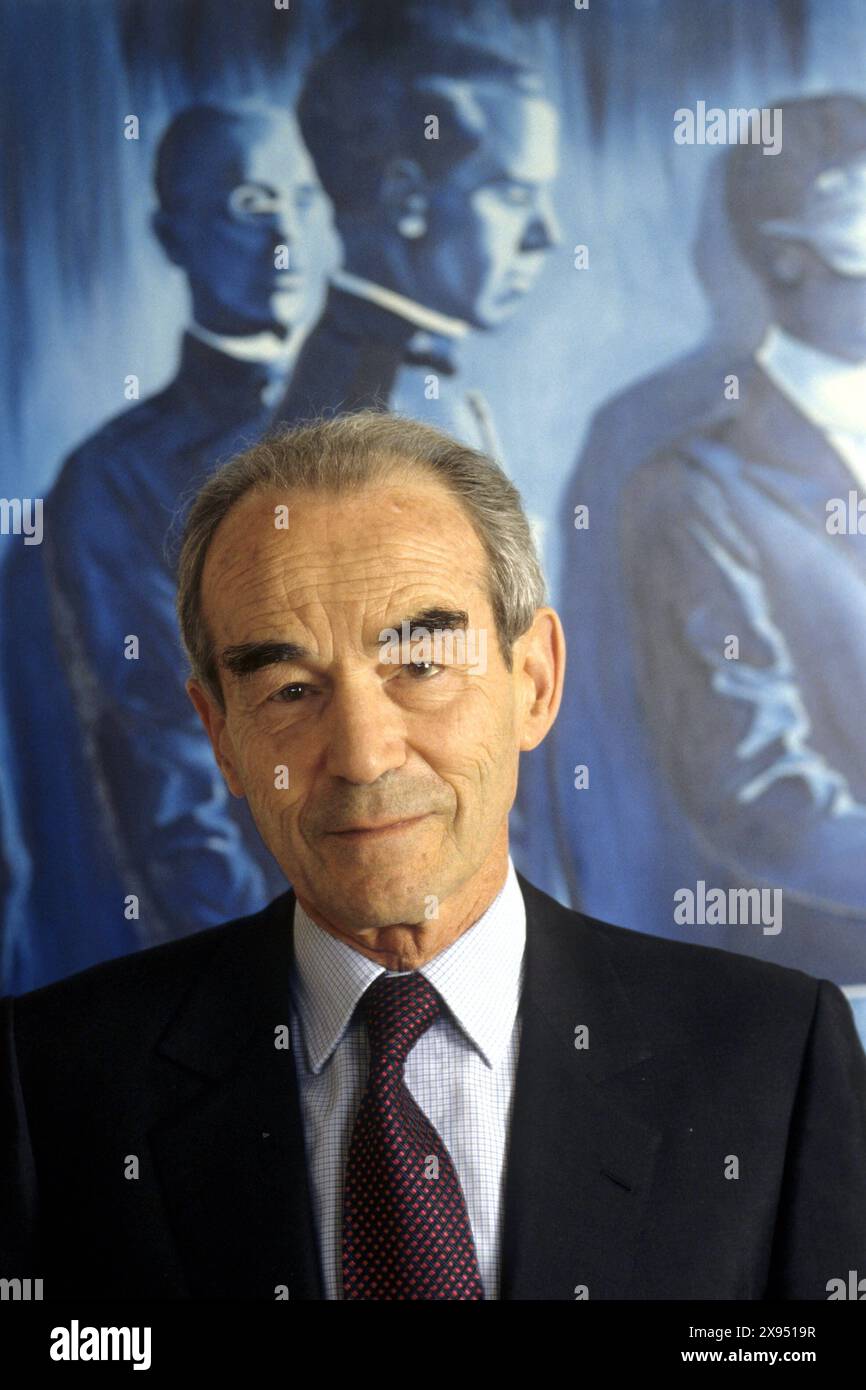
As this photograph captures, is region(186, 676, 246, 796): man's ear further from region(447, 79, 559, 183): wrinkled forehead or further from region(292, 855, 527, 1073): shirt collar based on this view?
region(447, 79, 559, 183): wrinkled forehead

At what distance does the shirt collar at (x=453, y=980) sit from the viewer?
5.20 ft

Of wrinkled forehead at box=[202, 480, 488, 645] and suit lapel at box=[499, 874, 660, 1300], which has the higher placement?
wrinkled forehead at box=[202, 480, 488, 645]

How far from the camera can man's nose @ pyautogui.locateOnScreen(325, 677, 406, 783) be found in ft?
5.03

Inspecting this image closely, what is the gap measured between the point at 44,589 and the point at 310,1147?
1347 mm

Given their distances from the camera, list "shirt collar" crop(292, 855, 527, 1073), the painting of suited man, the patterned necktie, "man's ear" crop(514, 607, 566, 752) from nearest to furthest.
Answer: the patterned necktie < "shirt collar" crop(292, 855, 527, 1073) < "man's ear" crop(514, 607, 566, 752) < the painting of suited man

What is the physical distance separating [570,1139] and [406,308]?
1.55 m

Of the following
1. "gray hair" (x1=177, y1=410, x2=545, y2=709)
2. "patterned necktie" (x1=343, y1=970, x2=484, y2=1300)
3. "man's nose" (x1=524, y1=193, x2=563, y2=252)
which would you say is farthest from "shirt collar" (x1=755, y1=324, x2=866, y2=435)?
"patterned necktie" (x1=343, y1=970, x2=484, y2=1300)

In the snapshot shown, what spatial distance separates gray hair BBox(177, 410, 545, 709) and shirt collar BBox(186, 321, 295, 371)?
0.86 meters

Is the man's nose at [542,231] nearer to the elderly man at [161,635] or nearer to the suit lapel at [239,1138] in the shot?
the elderly man at [161,635]

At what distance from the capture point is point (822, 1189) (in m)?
1.58

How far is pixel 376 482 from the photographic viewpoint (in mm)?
1599

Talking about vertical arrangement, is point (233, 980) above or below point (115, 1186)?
above
